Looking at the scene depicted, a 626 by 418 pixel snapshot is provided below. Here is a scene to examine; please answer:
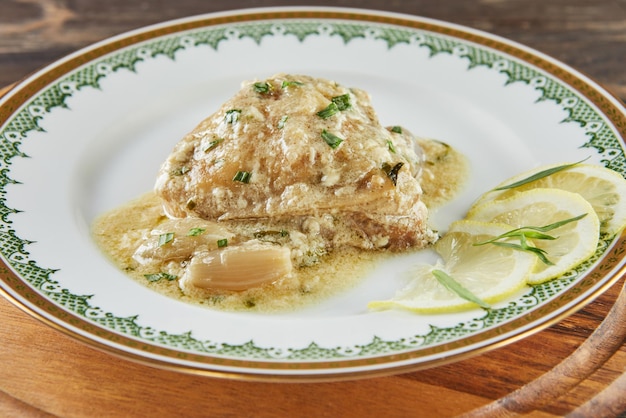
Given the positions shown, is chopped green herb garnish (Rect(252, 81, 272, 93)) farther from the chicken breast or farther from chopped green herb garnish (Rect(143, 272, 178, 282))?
chopped green herb garnish (Rect(143, 272, 178, 282))

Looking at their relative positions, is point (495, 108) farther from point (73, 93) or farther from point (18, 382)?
point (18, 382)

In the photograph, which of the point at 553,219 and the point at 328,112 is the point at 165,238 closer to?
the point at 328,112

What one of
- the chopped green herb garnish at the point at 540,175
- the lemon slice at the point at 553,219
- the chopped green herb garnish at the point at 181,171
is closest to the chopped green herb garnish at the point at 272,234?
the chopped green herb garnish at the point at 181,171

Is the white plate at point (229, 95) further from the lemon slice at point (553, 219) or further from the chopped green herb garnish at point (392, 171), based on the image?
the chopped green herb garnish at point (392, 171)

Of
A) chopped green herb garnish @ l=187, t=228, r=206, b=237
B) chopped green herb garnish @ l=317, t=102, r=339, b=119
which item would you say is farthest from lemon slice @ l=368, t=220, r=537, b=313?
chopped green herb garnish @ l=187, t=228, r=206, b=237

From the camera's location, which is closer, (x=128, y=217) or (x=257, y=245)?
(x=257, y=245)

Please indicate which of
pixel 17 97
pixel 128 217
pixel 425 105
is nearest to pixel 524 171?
pixel 425 105
